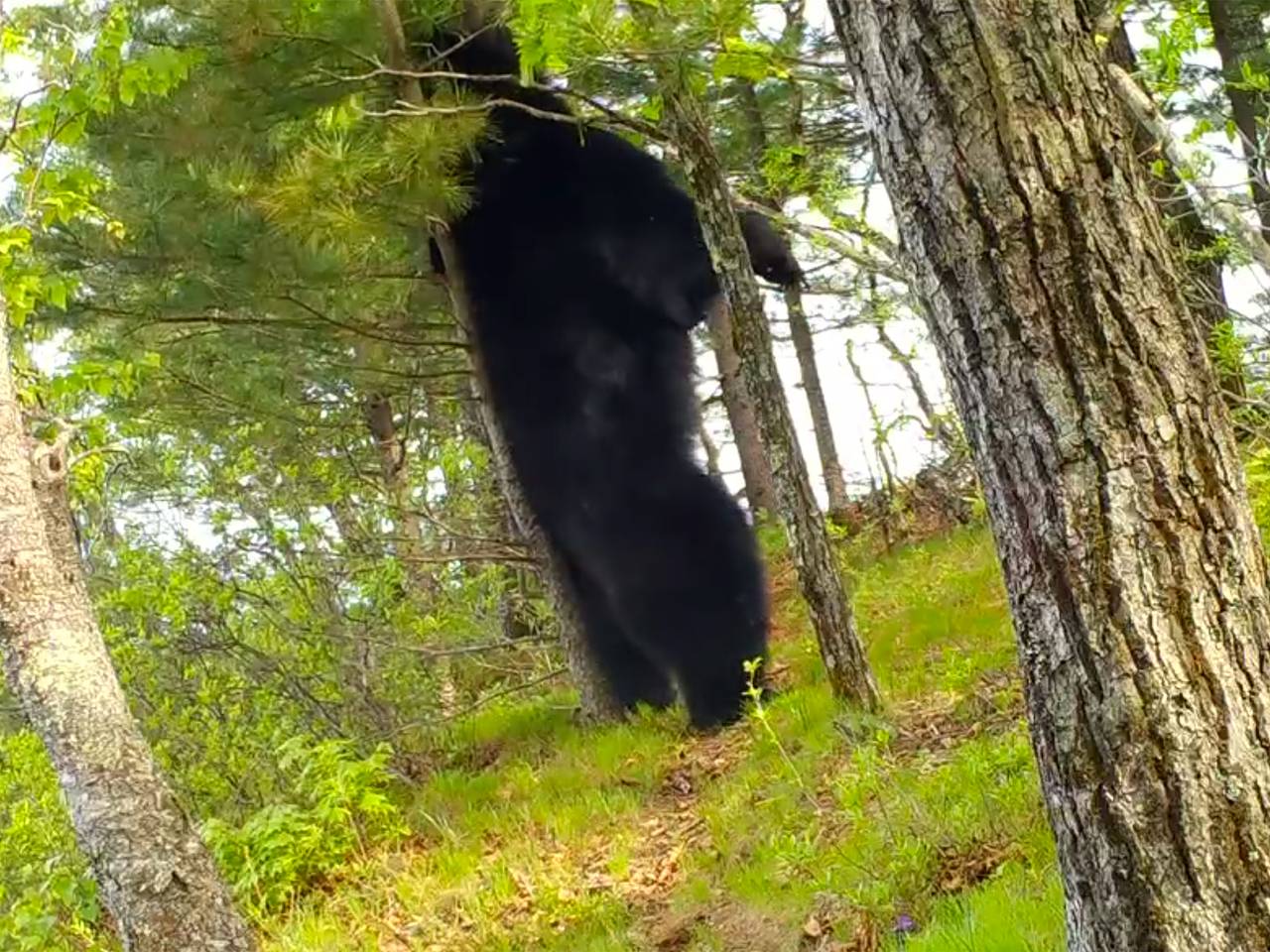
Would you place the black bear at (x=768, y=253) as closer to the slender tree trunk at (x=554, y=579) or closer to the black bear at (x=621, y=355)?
the black bear at (x=621, y=355)

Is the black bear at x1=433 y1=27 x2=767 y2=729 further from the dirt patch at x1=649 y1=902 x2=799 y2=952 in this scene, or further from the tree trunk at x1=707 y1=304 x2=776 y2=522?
the tree trunk at x1=707 y1=304 x2=776 y2=522

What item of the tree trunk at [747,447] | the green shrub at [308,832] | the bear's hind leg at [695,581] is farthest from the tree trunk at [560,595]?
the tree trunk at [747,447]

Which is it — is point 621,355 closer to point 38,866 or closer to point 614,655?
point 614,655

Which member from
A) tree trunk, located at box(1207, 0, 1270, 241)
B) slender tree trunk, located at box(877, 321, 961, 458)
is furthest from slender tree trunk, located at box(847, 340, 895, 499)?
tree trunk, located at box(1207, 0, 1270, 241)

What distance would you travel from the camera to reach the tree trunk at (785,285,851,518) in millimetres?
9594

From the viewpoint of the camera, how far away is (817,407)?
36.0ft

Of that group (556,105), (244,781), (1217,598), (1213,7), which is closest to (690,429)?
(556,105)

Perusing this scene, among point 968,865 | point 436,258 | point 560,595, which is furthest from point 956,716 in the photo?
point 436,258

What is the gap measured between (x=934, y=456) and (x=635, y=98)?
3619 millimetres

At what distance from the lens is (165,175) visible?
15.0 ft

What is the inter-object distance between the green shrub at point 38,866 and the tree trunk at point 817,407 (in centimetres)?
567

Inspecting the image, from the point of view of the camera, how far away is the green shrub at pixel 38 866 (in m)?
3.97

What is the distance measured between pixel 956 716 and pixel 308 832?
2.38m

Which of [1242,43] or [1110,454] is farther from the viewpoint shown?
[1242,43]
